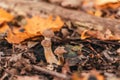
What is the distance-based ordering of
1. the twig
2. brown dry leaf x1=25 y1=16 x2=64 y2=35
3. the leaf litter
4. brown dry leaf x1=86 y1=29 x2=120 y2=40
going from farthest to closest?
brown dry leaf x1=25 y1=16 x2=64 y2=35 → brown dry leaf x1=86 y1=29 x2=120 y2=40 → the leaf litter → the twig

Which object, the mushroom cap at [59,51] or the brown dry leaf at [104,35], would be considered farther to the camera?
the brown dry leaf at [104,35]

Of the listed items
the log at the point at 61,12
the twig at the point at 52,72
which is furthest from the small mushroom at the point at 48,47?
the log at the point at 61,12

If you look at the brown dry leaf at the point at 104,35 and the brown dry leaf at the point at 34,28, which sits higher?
the brown dry leaf at the point at 34,28

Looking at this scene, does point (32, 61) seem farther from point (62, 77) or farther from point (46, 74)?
point (62, 77)

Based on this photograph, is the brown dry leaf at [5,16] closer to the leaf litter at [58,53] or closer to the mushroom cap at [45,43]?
the leaf litter at [58,53]

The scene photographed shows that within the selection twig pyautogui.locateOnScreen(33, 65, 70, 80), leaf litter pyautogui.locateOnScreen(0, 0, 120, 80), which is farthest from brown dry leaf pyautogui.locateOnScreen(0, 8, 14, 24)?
twig pyautogui.locateOnScreen(33, 65, 70, 80)

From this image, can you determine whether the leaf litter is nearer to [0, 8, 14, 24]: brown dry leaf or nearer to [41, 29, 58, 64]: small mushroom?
[41, 29, 58, 64]: small mushroom

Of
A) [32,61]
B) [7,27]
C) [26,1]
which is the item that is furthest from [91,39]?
[26,1]
